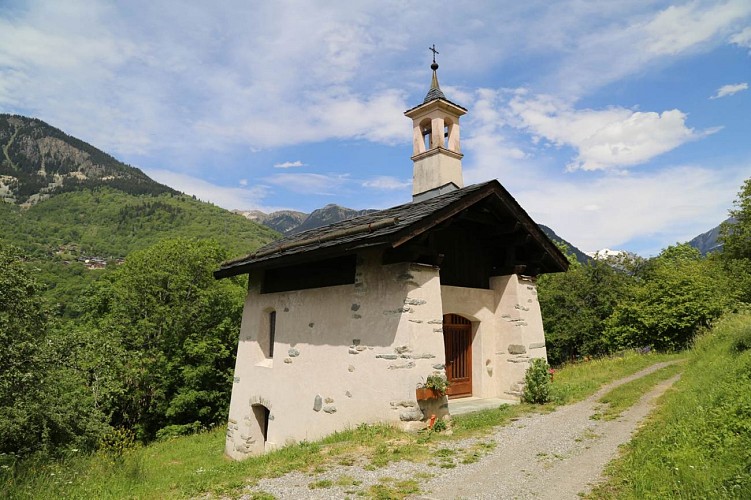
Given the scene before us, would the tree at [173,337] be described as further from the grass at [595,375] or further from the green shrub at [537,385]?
the green shrub at [537,385]

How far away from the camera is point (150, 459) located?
41.5ft

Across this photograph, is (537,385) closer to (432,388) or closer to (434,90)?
(432,388)

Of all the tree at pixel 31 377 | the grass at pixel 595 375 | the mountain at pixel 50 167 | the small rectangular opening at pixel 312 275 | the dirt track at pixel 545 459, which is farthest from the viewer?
the mountain at pixel 50 167

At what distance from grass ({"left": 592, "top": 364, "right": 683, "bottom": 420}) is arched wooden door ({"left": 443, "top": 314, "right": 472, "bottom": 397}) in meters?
2.76

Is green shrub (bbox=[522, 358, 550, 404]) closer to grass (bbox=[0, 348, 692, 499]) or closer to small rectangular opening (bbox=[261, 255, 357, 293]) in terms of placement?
grass (bbox=[0, 348, 692, 499])

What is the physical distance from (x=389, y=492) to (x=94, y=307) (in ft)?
83.1

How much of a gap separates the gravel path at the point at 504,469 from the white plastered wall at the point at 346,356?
5.00 ft

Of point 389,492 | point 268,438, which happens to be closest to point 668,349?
point 268,438

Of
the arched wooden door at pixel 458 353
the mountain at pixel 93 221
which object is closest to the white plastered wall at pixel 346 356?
the arched wooden door at pixel 458 353

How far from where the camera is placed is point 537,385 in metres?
9.64

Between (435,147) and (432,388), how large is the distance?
6.37 metres

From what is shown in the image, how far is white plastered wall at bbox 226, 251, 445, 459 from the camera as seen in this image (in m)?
7.61

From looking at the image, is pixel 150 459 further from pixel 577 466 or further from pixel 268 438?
pixel 577 466

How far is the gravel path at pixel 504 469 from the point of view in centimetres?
480
